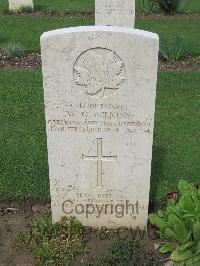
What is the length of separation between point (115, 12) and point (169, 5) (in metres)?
6.00

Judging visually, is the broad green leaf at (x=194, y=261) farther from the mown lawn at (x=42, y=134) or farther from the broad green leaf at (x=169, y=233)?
the mown lawn at (x=42, y=134)

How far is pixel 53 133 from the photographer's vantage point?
4203 mm

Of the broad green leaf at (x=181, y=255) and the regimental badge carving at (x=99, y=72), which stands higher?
the regimental badge carving at (x=99, y=72)

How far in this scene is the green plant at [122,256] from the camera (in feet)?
13.2

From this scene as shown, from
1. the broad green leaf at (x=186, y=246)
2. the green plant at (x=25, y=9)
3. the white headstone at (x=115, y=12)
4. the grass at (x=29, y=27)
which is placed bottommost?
the grass at (x=29, y=27)

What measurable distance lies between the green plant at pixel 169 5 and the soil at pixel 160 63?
512 centimetres

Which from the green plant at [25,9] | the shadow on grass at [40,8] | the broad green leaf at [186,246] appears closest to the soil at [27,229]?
the broad green leaf at [186,246]

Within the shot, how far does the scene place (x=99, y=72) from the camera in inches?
154

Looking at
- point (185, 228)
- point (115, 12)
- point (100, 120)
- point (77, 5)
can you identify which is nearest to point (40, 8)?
point (77, 5)

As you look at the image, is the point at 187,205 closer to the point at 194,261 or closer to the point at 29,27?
the point at 194,261

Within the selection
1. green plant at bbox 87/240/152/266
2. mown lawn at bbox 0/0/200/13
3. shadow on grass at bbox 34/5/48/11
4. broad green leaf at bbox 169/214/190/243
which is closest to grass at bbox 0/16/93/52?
shadow on grass at bbox 34/5/48/11

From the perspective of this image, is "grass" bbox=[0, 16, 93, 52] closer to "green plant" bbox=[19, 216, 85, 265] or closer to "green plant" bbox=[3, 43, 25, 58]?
"green plant" bbox=[3, 43, 25, 58]

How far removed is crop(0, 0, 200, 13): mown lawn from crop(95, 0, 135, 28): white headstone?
5772 millimetres

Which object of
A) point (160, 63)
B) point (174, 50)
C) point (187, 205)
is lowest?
point (160, 63)
